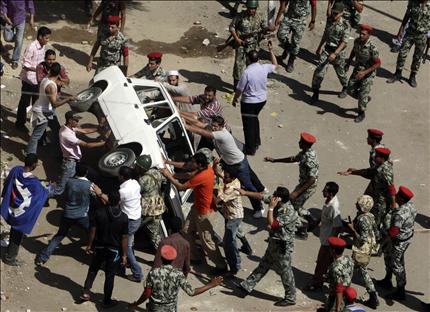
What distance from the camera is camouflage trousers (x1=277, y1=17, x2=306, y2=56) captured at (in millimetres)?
16422

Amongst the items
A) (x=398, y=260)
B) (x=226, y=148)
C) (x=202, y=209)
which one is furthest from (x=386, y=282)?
(x=226, y=148)

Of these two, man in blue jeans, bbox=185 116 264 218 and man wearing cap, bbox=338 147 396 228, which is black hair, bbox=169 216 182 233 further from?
man wearing cap, bbox=338 147 396 228

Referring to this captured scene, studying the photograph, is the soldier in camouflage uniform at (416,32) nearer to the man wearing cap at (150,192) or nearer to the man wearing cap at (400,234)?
the man wearing cap at (400,234)

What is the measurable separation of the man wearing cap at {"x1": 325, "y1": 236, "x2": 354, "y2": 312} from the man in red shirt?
182cm

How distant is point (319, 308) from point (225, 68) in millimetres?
7064

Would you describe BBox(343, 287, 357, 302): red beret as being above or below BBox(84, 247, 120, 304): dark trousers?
above

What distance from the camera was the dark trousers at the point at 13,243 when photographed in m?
10.9

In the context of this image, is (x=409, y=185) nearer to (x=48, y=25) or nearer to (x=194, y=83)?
(x=194, y=83)

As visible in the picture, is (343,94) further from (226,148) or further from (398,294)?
(398,294)

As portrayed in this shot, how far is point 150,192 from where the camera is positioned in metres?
11.0

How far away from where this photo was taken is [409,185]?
14039mm

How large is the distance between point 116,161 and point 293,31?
635cm

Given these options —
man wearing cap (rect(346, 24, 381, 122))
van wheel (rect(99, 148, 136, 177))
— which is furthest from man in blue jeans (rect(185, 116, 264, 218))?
man wearing cap (rect(346, 24, 381, 122))

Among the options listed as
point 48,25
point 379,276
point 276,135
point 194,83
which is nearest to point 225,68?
point 194,83
